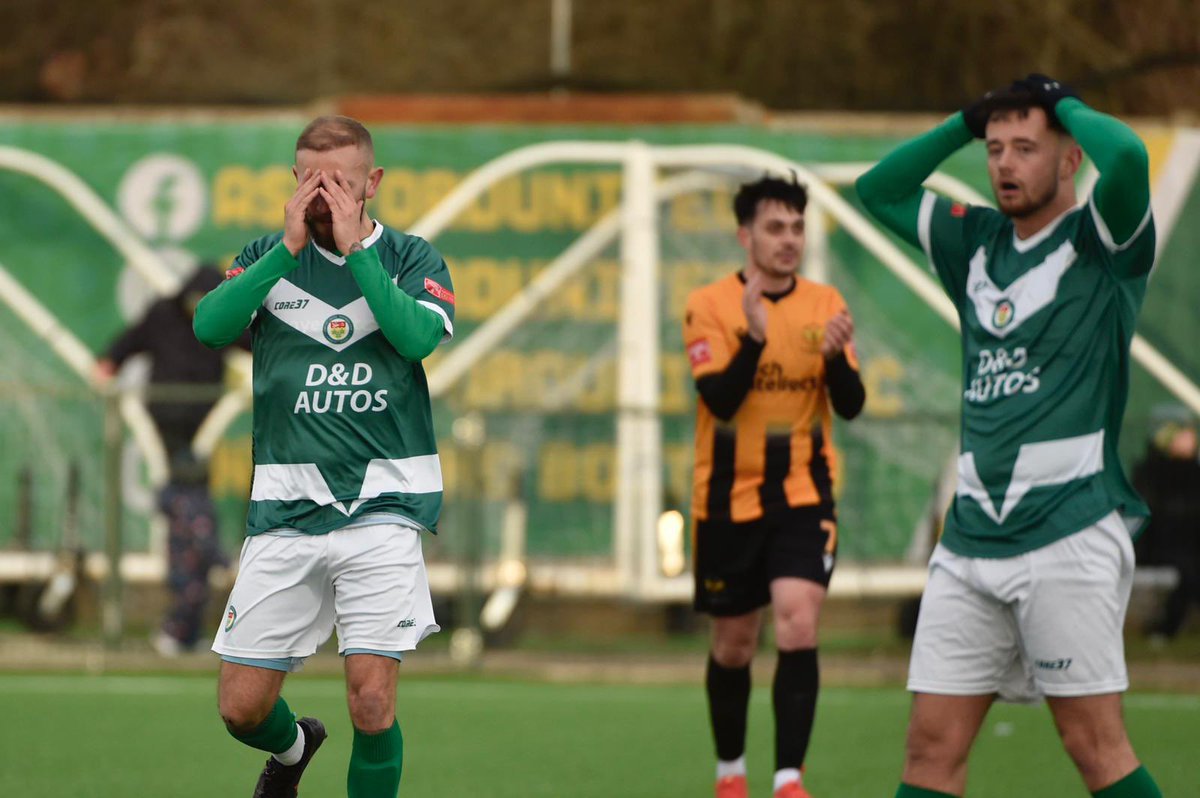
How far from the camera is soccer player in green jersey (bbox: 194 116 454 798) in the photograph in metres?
5.50

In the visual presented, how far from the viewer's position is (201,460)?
1223cm

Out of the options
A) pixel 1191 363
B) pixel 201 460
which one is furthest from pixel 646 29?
pixel 201 460

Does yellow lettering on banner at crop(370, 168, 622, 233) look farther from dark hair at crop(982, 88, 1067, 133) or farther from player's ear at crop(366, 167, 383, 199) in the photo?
dark hair at crop(982, 88, 1067, 133)

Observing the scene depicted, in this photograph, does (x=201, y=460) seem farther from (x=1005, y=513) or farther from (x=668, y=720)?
(x=1005, y=513)

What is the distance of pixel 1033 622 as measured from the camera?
4879mm

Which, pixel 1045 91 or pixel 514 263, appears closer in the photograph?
pixel 1045 91

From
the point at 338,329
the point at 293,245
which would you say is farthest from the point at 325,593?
the point at 293,245

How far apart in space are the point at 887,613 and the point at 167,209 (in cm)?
605

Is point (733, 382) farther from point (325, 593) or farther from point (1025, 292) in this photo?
point (1025, 292)

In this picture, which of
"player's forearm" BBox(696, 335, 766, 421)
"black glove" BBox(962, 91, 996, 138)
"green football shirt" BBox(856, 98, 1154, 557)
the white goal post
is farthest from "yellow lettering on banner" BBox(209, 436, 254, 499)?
"green football shirt" BBox(856, 98, 1154, 557)

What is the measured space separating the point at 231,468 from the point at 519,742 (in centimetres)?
501

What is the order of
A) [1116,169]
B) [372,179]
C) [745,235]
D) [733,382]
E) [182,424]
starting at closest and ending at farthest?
[1116,169]
[372,179]
[733,382]
[745,235]
[182,424]

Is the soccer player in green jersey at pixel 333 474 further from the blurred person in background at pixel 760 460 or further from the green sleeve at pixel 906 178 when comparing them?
the blurred person in background at pixel 760 460

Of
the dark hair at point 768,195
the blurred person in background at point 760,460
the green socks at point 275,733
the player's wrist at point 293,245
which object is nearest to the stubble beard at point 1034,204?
the player's wrist at point 293,245
